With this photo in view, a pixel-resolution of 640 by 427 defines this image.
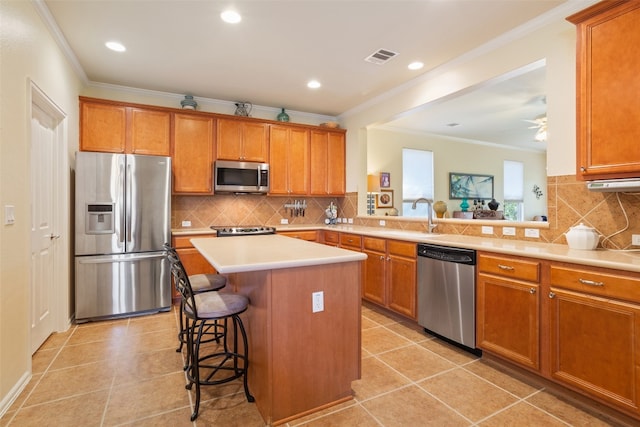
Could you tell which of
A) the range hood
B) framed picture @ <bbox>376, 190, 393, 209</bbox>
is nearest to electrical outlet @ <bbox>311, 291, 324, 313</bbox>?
the range hood

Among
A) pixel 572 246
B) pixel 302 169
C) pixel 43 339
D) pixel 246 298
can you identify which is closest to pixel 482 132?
pixel 302 169

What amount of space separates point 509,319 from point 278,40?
2.97m

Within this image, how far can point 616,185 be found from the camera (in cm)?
196

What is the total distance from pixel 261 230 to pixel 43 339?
2408 mm

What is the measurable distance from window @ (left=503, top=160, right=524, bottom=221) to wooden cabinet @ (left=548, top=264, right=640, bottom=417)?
21.9 ft

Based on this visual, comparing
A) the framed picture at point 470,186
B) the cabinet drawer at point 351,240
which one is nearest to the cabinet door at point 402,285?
the cabinet drawer at point 351,240

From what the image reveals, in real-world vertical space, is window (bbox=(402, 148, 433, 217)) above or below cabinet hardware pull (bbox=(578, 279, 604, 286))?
above

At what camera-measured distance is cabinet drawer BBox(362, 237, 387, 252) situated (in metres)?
Answer: 3.51

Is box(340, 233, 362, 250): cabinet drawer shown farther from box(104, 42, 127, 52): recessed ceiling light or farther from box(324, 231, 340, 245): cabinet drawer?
box(104, 42, 127, 52): recessed ceiling light

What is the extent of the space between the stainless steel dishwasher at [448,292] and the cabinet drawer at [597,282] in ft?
1.96

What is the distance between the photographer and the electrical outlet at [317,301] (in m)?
1.85

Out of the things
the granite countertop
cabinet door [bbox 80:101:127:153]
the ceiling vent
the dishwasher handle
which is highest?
the ceiling vent

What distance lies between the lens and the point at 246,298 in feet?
6.77

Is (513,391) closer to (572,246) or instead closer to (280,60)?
(572,246)
